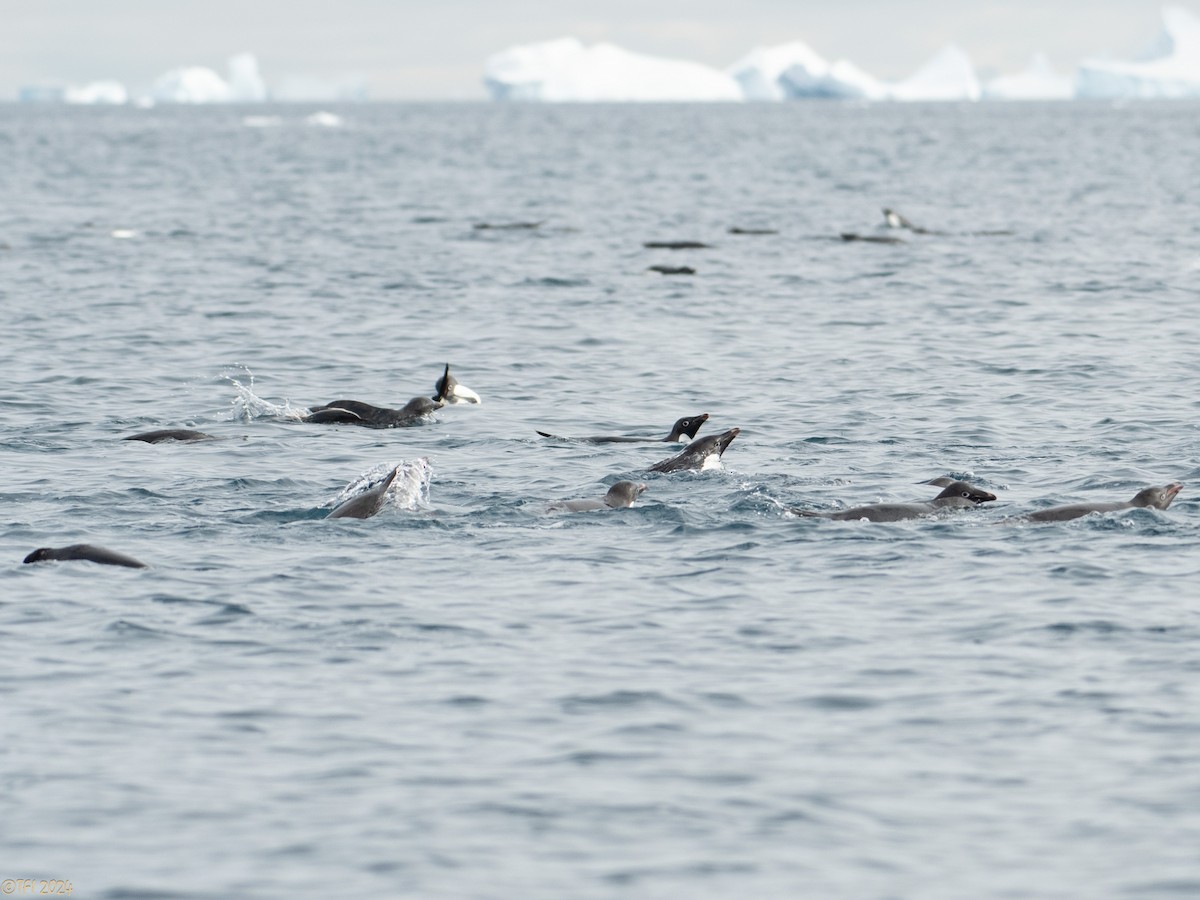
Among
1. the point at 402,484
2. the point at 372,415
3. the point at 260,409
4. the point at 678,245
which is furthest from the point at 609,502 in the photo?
the point at 678,245

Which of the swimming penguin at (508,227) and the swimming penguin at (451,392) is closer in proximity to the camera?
the swimming penguin at (451,392)

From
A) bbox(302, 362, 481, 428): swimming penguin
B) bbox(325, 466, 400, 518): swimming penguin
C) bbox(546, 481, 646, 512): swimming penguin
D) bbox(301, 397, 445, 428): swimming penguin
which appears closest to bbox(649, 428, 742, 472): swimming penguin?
bbox(546, 481, 646, 512): swimming penguin

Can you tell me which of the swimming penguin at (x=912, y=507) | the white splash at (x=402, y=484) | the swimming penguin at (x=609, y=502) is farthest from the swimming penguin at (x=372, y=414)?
the swimming penguin at (x=912, y=507)

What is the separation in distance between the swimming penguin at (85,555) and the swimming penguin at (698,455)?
543 centimetres

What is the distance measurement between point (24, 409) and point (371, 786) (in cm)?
1332

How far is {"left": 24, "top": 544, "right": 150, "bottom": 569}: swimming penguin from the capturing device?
1319 centimetres

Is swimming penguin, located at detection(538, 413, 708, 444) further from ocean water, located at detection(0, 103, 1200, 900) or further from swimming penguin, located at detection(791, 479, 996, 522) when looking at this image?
swimming penguin, located at detection(791, 479, 996, 522)

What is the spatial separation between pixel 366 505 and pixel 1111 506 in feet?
20.5

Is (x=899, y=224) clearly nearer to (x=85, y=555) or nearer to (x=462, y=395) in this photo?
Answer: (x=462, y=395)

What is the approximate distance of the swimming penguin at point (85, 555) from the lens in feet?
43.3

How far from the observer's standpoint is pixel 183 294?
110ft

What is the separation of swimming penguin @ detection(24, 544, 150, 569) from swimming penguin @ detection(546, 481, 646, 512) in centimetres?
367

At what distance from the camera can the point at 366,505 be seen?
14.7 metres

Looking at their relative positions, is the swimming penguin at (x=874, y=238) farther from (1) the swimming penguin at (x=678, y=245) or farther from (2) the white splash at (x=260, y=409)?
(2) the white splash at (x=260, y=409)
